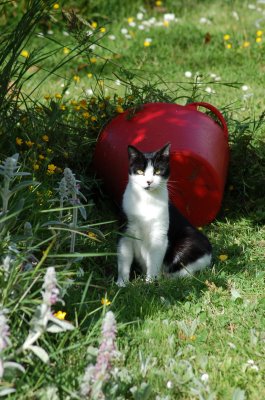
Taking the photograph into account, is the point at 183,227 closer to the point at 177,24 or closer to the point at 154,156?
the point at 154,156

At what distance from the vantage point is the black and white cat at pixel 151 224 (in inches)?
152

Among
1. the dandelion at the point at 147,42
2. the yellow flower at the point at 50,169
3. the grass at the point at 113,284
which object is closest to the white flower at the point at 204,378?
the grass at the point at 113,284

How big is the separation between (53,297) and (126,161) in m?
2.07

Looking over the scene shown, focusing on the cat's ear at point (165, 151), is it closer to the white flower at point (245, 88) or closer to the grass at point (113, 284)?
the grass at point (113, 284)

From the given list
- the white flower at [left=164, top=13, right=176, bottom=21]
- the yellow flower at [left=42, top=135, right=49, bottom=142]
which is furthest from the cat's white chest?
the white flower at [left=164, top=13, right=176, bottom=21]

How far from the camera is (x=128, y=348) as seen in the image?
288cm

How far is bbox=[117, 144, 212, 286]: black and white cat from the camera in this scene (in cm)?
387

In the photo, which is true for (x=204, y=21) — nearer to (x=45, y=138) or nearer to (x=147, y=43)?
(x=147, y=43)

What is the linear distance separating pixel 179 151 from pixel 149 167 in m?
0.42

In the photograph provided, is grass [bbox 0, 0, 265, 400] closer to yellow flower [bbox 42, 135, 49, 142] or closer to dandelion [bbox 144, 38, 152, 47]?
yellow flower [bbox 42, 135, 49, 142]

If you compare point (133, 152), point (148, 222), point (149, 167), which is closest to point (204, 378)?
point (148, 222)

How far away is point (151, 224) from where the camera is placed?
3.90 metres

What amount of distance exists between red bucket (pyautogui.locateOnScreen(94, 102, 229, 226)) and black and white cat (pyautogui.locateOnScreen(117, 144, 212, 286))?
33 cm

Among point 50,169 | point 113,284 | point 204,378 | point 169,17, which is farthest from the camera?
point 169,17
